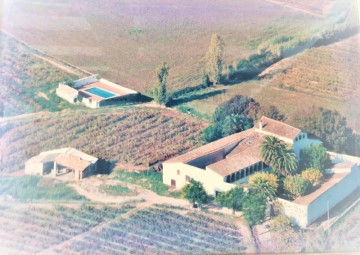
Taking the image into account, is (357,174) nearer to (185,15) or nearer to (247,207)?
(247,207)

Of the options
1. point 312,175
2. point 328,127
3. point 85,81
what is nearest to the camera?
point 312,175

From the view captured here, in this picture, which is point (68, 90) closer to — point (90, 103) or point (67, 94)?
point (67, 94)

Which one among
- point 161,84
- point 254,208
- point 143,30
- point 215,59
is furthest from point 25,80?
point 254,208

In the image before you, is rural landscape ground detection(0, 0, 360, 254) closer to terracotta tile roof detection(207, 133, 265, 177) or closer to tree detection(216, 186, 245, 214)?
tree detection(216, 186, 245, 214)

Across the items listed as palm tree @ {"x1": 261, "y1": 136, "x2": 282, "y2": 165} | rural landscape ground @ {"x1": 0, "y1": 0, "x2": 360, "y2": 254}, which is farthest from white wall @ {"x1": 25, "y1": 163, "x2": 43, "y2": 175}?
palm tree @ {"x1": 261, "y1": 136, "x2": 282, "y2": 165}

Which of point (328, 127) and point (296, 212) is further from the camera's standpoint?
point (328, 127)
